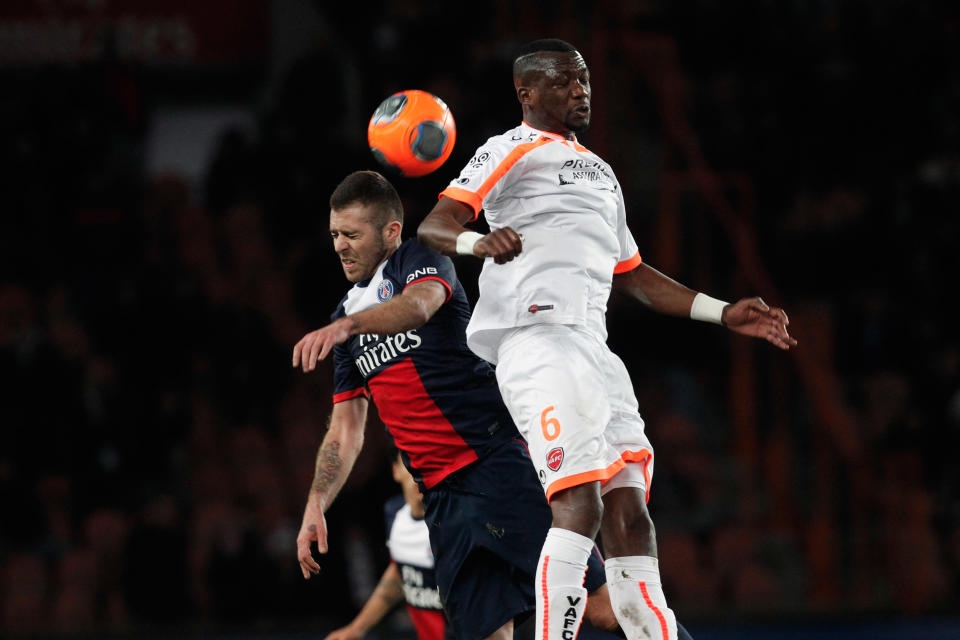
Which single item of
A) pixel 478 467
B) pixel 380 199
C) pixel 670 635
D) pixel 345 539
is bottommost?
pixel 345 539

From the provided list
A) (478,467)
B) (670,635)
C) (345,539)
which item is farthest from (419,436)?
(345,539)

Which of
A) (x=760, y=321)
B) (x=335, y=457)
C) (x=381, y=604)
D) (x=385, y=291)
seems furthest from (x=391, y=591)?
(x=760, y=321)

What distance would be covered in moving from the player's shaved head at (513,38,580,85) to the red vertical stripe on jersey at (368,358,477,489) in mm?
1129

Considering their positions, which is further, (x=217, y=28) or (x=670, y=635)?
(x=217, y=28)

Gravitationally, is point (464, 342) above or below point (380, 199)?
below

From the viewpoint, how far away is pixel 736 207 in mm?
9789

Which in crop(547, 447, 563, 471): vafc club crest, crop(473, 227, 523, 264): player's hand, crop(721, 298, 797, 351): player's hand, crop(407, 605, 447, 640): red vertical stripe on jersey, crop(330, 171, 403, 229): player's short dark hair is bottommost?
crop(407, 605, 447, 640): red vertical stripe on jersey

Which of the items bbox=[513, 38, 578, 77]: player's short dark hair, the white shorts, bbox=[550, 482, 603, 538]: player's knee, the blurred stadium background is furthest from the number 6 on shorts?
the blurred stadium background

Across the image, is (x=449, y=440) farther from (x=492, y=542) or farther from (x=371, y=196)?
(x=371, y=196)

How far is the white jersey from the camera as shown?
13.5 ft

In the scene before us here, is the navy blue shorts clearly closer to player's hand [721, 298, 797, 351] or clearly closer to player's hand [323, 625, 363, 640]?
player's hand [721, 298, 797, 351]

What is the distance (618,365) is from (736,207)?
5.76 meters

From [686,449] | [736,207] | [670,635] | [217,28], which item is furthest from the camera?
[217,28]

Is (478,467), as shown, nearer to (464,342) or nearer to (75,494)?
(464,342)
